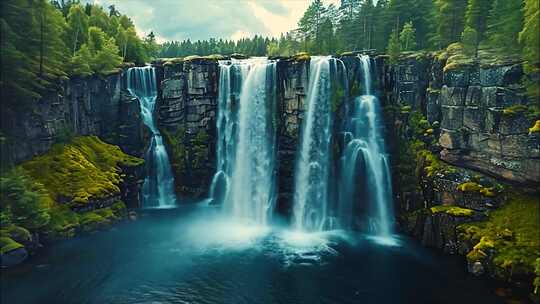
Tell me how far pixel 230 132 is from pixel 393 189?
22.9 metres

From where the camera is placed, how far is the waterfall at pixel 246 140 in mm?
50562

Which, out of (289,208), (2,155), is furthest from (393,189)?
(2,155)

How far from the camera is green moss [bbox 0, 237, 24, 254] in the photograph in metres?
31.7

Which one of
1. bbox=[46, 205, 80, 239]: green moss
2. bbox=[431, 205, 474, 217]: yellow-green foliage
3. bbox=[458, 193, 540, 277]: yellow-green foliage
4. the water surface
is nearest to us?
the water surface

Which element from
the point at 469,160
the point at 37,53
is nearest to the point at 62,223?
the point at 37,53

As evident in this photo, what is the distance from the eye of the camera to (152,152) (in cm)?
5381

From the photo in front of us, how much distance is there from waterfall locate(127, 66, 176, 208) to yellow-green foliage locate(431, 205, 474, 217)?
109ft

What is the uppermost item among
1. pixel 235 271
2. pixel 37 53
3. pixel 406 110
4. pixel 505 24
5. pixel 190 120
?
pixel 505 24

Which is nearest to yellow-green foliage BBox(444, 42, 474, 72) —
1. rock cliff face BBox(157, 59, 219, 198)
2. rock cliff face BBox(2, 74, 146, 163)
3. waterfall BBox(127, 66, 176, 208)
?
rock cliff face BBox(157, 59, 219, 198)

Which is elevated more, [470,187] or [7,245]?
[470,187]

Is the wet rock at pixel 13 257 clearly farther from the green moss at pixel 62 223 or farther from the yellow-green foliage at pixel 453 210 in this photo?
the yellow-green foliage at pixel 453 210

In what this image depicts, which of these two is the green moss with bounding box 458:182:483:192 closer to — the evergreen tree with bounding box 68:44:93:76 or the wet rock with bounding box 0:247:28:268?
the wet rock with bounding box 0:247:28:268

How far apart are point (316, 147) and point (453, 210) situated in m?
16.6

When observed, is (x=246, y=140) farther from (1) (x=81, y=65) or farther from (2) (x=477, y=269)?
(2) (x=477, y=269)
